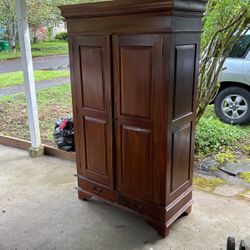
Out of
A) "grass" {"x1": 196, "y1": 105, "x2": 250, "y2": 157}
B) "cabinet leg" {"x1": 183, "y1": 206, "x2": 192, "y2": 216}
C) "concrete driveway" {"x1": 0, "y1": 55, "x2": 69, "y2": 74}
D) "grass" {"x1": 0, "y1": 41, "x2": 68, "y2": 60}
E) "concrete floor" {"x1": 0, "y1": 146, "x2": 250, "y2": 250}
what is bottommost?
"concrete floor" {"x1": 0, "y1": 146, "x2": 250, "y2": 250}

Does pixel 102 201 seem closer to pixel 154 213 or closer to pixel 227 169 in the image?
pixel 154 213

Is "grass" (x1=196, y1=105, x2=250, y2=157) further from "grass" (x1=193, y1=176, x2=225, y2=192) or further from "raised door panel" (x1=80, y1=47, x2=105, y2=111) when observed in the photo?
"raised door panel" (x1=80, y1=47, x2=105, y2=111)

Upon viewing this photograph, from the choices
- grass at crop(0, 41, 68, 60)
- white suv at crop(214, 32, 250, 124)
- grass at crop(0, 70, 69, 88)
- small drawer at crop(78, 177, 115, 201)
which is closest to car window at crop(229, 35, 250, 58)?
white suv at crop(214, 32, 250, 124)

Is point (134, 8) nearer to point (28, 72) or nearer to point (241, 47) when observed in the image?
point (28, 72)

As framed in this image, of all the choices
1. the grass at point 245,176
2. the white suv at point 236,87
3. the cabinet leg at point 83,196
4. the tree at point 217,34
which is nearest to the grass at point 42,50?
the white suv at point 236,87

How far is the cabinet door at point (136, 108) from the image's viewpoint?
1.91 metres

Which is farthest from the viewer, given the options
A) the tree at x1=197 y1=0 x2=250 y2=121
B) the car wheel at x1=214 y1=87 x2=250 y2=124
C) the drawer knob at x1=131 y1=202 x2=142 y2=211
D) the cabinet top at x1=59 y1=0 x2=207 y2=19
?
the car wheel at x1=214 y1=87 x2=250 y2=124

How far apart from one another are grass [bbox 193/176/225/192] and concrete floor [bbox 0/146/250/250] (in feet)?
0.38

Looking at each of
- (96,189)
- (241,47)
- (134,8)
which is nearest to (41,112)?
(96,189)

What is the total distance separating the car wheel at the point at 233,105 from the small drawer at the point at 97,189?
257 centimetres

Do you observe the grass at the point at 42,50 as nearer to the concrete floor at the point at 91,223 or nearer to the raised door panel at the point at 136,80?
the concrete floor at the point at 91,223

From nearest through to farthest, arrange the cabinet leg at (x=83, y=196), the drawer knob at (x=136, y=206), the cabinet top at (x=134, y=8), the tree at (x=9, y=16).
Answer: the cabinet top at (x=134, y=8), the drawer knob at (x=136, y=206), the cabinet leg at (x=83, y=196), the tree at (x=9, y=16)

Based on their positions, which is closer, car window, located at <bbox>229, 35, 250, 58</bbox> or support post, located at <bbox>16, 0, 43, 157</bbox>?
support post, located at <bbox>16, 0, 43, 157</bbox>

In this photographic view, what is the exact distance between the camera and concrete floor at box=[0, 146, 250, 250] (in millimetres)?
2156
